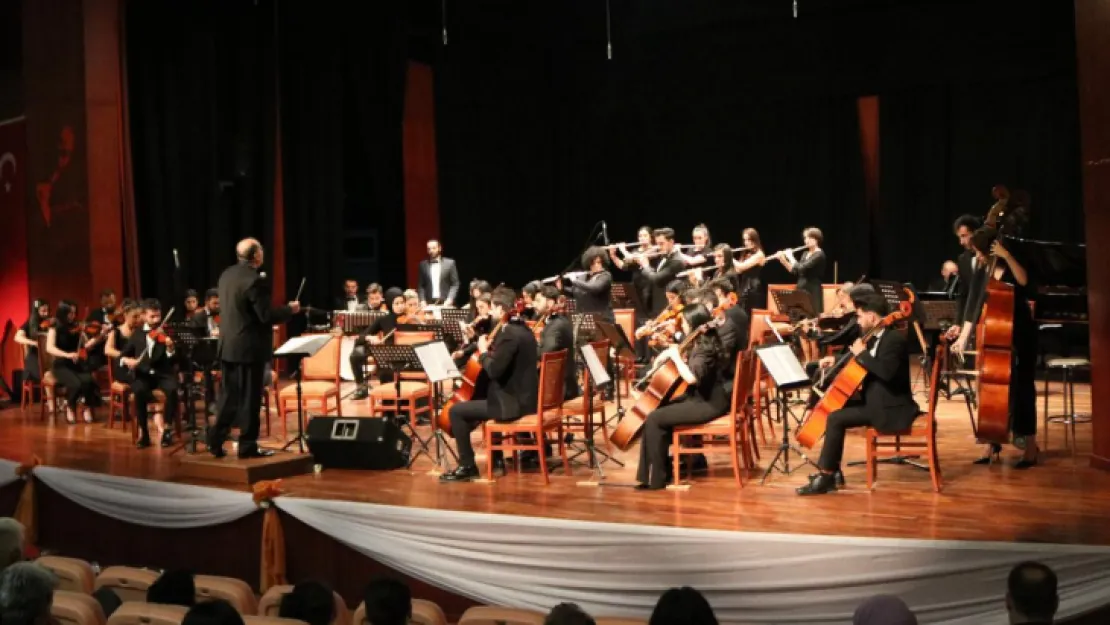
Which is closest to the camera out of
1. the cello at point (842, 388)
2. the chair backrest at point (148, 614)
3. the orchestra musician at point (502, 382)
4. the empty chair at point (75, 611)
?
the chair backrest at point (148, 614)

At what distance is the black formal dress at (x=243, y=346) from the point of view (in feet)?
24.9

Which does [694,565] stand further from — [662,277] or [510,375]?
[662,277]

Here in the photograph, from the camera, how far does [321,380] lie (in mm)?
9258

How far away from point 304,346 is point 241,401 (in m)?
0.57

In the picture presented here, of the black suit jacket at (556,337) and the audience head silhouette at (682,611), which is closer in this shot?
the audience head silhouette at (682,611)

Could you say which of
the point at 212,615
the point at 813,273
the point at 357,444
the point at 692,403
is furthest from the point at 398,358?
the point at 212,615

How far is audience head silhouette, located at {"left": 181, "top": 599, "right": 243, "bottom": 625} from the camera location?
3.33 metres

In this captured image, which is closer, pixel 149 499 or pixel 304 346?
pixel 149 499

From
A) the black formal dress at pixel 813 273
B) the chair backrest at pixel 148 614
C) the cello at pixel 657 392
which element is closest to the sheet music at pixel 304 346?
the cello at pixel 657 392

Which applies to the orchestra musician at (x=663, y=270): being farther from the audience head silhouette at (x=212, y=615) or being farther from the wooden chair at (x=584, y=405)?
the audience head silhouette at (x=212, y=615)

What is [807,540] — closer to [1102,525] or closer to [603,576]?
[603,576]

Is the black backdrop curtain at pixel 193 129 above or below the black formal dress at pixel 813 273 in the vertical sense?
above

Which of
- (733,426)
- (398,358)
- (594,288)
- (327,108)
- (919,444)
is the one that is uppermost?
(327,108)

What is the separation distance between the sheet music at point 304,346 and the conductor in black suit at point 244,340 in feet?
0.56
